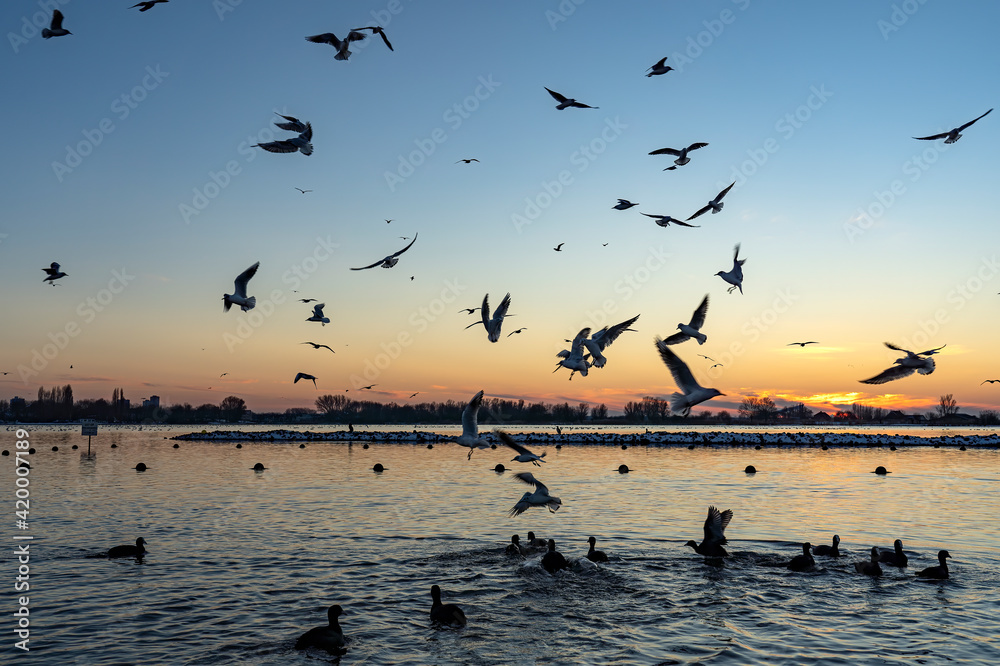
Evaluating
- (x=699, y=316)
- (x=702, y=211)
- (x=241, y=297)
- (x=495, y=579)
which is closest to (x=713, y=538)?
(x=495, y=579)

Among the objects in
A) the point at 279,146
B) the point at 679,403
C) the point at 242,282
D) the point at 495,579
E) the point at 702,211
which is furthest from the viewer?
the point at 242,282

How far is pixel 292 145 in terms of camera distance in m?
17.8

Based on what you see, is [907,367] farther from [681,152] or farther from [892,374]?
[681,152]

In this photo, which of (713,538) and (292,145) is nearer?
(292,145)

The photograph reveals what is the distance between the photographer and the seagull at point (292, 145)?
1759 cm

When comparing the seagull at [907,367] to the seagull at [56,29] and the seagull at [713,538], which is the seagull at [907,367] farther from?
the seagull at [56,29]

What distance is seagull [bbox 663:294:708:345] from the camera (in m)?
16.3

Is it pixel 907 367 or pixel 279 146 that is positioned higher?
pixel 279 146

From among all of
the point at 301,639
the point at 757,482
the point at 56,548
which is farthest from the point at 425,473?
the point at 301,639

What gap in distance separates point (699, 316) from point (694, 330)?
1.09 metres

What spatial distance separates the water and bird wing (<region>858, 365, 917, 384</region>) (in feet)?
16.4

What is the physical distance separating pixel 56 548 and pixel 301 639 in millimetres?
13341

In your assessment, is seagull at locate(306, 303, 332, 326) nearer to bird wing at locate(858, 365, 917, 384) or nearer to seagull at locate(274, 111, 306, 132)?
seagull at locate(274, 111, 306, 132)

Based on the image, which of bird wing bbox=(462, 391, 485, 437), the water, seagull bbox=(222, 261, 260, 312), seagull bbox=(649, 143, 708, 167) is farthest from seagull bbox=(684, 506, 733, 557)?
seagull bbox=(222, 261, 260, 312)
